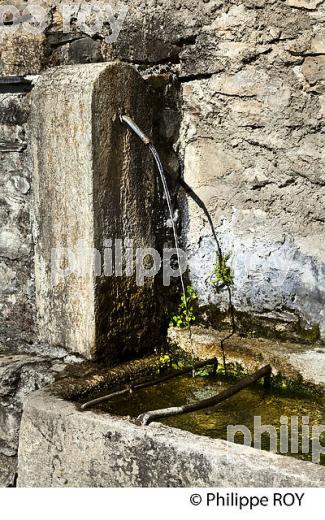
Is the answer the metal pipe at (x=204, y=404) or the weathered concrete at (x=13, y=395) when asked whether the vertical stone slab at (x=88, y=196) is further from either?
the metal pipe at (x=204, y=404)

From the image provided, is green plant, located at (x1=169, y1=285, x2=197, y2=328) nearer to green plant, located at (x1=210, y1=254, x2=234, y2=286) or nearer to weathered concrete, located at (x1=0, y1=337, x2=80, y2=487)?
green plant, located at (x1=210, y1=254, x2=234, y2=286)

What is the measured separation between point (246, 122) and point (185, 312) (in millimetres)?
892

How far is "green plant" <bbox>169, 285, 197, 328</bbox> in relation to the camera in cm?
360

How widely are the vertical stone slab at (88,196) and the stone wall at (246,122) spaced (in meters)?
0.29

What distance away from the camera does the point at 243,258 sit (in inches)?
138

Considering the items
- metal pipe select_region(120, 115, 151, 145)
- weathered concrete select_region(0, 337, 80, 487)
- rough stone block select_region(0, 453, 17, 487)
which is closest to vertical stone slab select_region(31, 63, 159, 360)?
metal pipe select_region(120, 115, 151, 145)

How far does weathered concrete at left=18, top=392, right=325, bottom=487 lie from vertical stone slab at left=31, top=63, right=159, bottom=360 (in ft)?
1.47

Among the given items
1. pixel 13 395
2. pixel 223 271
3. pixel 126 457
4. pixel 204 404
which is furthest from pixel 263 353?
pixel 13 395

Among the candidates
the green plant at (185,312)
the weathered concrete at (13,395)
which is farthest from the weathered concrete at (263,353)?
the weathered concrete at (13,395)

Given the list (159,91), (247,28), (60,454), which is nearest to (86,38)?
(159,91)

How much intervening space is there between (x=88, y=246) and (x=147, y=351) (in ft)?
1.98

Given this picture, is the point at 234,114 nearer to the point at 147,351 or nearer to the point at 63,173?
the point at 63,173

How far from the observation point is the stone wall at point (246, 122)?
A: 3262mm

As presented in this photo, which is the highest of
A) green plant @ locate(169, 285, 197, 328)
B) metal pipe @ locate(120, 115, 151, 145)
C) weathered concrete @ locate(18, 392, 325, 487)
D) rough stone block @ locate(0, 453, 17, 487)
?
metal pipe @ locate(120, 115, 151, 145)
